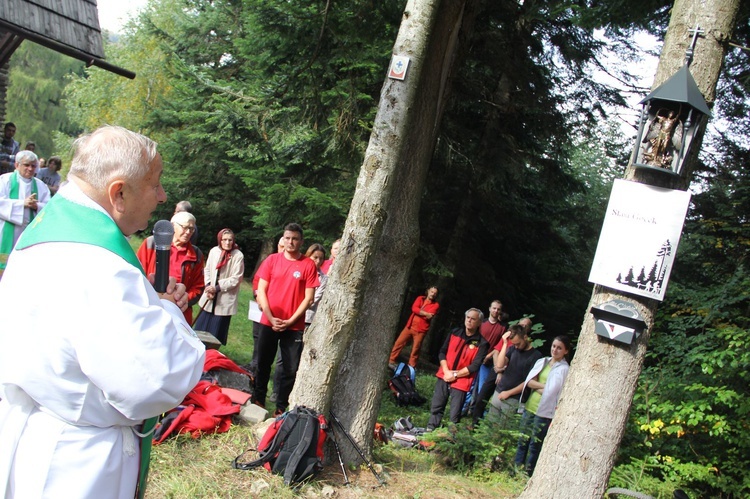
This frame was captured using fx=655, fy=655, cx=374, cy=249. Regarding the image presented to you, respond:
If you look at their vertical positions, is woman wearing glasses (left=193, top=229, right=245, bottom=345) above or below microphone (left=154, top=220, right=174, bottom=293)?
below

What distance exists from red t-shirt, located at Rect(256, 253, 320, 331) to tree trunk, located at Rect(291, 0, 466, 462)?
4.47ft

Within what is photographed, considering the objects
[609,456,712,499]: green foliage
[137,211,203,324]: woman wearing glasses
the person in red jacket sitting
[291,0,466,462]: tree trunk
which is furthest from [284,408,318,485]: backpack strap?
the person in red jacket sitting

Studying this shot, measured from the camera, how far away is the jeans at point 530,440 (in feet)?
23.0

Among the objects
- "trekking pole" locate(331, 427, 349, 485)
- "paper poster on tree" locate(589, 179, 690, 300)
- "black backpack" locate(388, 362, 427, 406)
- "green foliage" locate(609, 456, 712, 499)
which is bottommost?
"black backpack" locate(388, 362, 427, 406)

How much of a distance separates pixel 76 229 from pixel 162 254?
79 centimetres

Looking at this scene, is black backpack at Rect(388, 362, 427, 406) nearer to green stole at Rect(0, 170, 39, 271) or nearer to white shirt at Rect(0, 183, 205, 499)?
green stole at Rect(0, 170, 39, 271)

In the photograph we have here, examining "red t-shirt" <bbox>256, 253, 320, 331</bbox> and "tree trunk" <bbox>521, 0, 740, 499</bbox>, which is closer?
"tree trunk" <bbox>521, 0, 740, 499</bbox>

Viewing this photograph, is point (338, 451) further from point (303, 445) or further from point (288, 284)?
point (288, 284)

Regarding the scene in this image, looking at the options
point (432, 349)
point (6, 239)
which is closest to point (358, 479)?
point (6, 239)

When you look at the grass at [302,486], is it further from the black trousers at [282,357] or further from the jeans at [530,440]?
the black trousers at [282,357]

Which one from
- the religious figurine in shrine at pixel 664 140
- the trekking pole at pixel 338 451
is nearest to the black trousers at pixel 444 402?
the trekking pole at pixel 338 451

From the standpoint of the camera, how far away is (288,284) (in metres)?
6.96

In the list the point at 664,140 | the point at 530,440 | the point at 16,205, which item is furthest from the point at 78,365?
the point at 16,205

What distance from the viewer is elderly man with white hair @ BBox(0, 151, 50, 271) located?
8102mm
